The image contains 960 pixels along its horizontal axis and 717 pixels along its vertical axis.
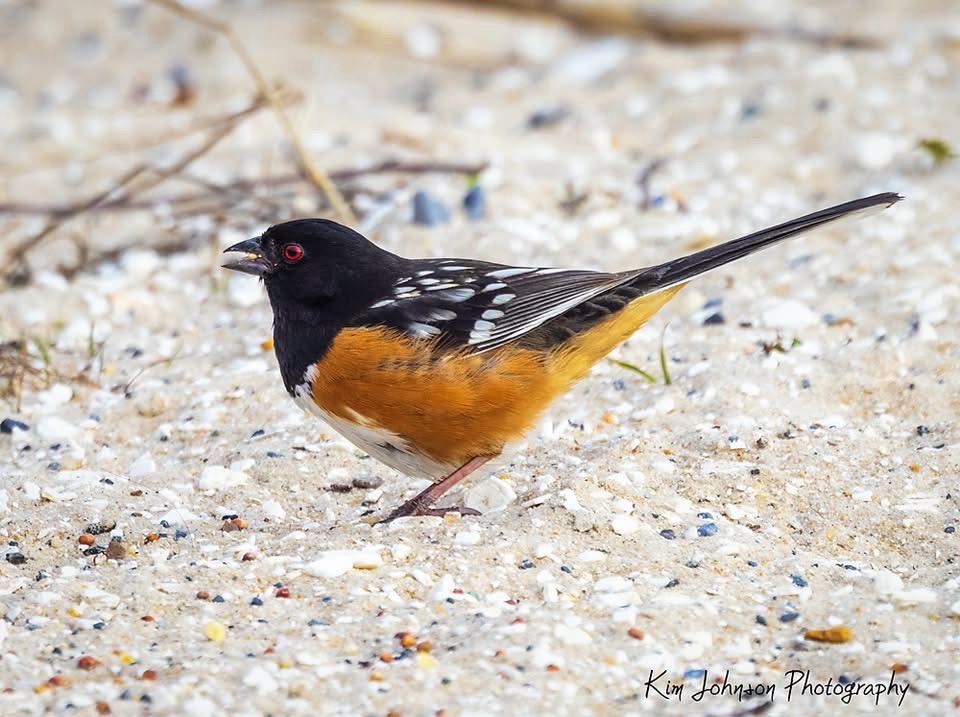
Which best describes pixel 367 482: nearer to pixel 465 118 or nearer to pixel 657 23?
pixel 465 118

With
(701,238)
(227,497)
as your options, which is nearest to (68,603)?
(227,497)

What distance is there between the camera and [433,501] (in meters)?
4.14

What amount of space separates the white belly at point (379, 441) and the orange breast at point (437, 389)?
0.7 inches

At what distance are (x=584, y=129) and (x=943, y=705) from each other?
523cm

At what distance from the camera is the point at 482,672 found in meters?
3.17

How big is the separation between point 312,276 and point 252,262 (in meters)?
0.23

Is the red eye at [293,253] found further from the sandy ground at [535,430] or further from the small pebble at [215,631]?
the small pebble at [215,631]

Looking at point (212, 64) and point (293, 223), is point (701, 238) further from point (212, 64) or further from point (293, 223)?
point (212, 64)

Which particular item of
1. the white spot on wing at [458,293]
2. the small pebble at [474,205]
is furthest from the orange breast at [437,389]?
the small pebble at [474,205]

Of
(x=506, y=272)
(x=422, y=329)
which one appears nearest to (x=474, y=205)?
(x=506, y=272)

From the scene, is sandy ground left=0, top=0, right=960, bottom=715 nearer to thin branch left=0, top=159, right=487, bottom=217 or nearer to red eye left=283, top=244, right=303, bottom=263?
thin branch left=0, top=159, right=487, bottom=217

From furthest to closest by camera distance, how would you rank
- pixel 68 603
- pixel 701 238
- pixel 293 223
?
pixel 701 238
pixel 293 223
pixel 68 603

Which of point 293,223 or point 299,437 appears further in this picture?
point 299,437

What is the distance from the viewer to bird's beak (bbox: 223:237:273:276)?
14.5 ft
